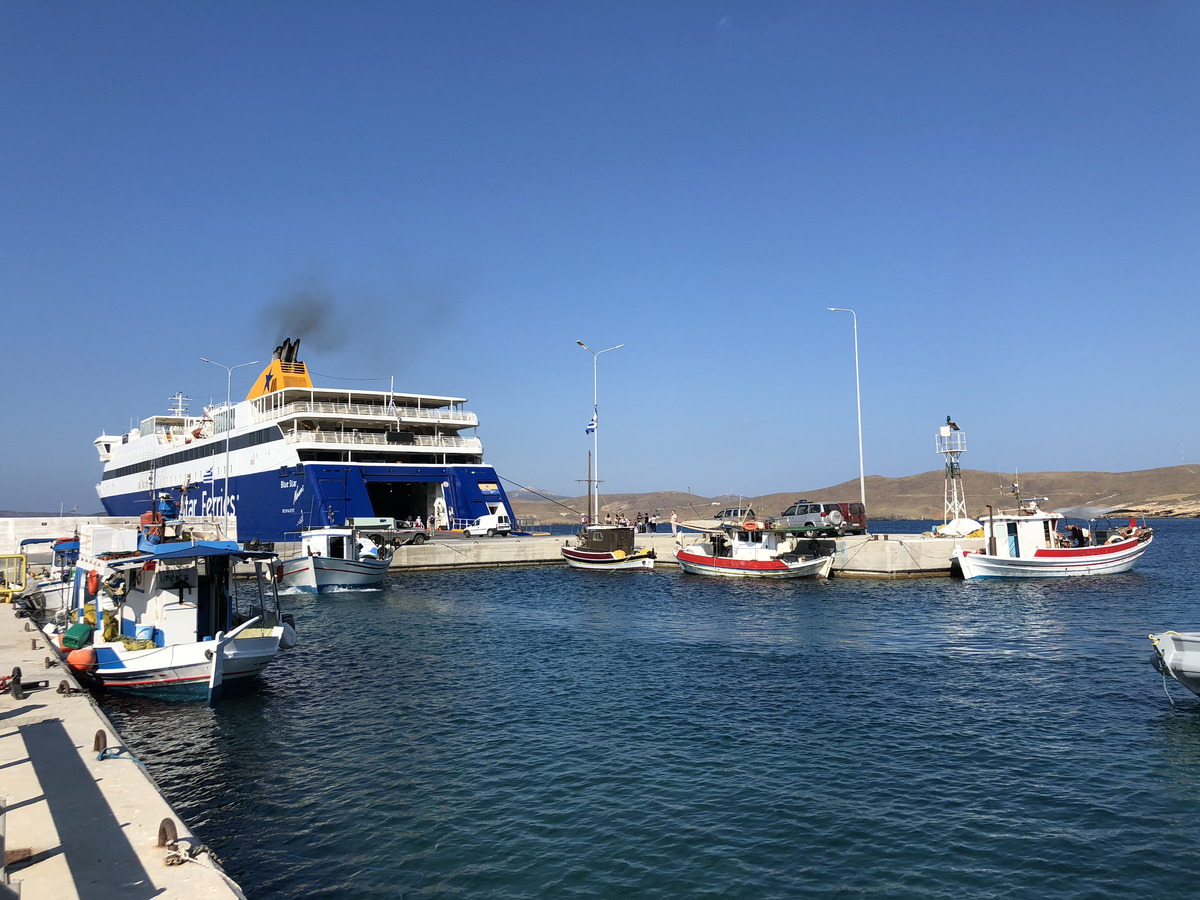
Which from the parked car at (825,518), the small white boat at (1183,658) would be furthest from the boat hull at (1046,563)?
the small white boat at (1183,658)

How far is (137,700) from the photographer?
703 inches

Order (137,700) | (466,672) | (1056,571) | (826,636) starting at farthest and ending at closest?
1. (1056,571)
2. (826,636)
3. (466,672)
4. (137,700)

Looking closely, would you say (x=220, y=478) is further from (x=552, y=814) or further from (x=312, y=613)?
(x=552, y=814)

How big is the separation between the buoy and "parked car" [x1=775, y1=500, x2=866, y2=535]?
37.3 meters

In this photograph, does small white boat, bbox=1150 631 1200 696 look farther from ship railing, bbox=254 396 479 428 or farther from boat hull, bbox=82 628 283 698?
ship railing, bbox=254 396 479 428

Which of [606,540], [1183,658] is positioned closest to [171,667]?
[1183,658]

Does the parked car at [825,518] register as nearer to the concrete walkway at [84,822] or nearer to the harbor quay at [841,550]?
the harbor quay at [841,550]

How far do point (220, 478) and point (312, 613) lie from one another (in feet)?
122

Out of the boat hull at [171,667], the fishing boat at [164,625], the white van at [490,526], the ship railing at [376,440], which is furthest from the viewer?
the white van at [490,526]

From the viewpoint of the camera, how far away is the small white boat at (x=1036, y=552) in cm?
4281

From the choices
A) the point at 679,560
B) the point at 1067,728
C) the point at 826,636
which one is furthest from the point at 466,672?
the point at 679,560

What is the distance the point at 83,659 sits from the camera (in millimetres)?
17516

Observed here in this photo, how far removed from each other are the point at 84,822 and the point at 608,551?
4471cm

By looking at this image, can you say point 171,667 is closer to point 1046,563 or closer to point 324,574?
point 324,574
